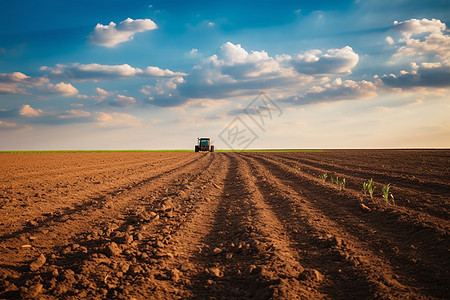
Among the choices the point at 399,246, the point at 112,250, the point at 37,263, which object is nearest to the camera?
the point at 37,263

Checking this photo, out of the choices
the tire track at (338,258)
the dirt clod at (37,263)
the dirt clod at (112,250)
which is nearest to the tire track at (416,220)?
the tire track at (338,258)

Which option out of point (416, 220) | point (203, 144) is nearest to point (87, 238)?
point (416, 220)

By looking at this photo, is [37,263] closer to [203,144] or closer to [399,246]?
Result: [399,246]

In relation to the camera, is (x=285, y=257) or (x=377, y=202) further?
(x=377, y=202)

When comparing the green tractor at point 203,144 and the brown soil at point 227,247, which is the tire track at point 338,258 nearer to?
the brown soil at point 227,247

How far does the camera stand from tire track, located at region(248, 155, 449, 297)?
325cm

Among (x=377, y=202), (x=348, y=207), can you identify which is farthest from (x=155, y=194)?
(x=377, y=202)

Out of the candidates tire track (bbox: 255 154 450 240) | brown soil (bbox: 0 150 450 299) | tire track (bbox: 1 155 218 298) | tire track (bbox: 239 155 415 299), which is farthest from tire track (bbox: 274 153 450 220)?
tire track (bbox: 1 155 218 298)

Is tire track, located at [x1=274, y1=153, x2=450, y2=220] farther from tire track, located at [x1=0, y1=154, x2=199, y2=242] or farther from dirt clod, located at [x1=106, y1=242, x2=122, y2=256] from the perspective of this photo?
tire track, located at [x1=0, y1=154, x2=199, y2=242]

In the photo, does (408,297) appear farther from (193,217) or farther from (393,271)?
(193,217)

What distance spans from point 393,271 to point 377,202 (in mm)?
3622

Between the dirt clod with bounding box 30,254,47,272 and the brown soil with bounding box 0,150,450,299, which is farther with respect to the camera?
the dirt clod with bounding box 30,254,47,272

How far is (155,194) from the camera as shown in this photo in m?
8.41

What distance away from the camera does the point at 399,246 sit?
13.9ft
